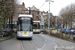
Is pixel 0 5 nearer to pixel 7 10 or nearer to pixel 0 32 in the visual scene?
pixel 7 10

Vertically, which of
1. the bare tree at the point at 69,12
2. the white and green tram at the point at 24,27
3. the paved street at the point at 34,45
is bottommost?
the paved street at the point at 34,45

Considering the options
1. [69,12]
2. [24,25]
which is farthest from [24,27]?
[69,12]

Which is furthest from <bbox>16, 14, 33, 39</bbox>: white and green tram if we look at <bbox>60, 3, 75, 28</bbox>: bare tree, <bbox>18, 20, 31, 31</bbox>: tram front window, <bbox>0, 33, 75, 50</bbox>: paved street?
<bbox>60, 3, 75, 28</bbox>: bare tree

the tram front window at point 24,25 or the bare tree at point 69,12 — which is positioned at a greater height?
the bare tree at point 69,12

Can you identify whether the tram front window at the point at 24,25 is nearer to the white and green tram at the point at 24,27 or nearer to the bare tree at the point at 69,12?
the white and green tram at the point at 24,27

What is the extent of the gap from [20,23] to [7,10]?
2795mm

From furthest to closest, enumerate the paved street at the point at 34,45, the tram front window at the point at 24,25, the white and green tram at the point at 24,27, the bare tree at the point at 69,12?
the bare tree at the point at 69,12, the tram front window at the point at 24,25, the white and green tram at the point at 24,27, the paved street at the point at 34,45

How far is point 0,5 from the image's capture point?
1628 centimetres

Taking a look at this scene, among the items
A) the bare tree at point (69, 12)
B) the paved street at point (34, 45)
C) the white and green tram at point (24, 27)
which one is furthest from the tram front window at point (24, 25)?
the bare tree at point (69, 12)

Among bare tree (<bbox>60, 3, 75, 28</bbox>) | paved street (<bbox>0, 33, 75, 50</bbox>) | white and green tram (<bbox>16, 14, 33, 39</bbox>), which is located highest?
bare tree (<bbox>60, 3, 75, 28</bbox>)

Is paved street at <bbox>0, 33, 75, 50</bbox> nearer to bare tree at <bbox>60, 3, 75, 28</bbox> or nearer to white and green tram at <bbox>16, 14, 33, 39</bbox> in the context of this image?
white and green tram at <bbox>16, 14, 33, 39</bbox>

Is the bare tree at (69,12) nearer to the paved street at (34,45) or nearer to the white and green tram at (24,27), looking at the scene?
the white and green tram at (24,27)

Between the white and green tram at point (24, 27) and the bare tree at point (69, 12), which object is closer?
the white and green tram at point (24, 27)

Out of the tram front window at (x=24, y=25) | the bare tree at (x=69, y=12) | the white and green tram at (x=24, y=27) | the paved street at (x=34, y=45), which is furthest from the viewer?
the bare tree at (x=69, y=12)
